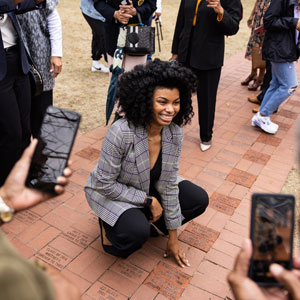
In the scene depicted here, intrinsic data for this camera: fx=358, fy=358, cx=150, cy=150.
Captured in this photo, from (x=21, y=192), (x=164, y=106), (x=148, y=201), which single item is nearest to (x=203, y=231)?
(x=148, y=201)

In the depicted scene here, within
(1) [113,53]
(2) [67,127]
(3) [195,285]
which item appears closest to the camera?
(2) [67,127]

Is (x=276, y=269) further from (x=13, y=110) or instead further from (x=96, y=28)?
(x=96, y=28)

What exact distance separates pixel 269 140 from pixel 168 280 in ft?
9.15

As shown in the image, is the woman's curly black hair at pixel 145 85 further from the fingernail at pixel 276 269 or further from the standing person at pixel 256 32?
the standing person at pixel 256 32

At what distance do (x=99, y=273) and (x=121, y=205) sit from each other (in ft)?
1.66

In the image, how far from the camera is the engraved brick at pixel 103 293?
2.34 meters

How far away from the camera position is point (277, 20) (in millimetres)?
4141

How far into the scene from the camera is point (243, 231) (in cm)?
299

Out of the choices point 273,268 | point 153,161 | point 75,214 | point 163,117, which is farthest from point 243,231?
point 273,268

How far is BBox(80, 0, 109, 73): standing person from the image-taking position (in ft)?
18.6

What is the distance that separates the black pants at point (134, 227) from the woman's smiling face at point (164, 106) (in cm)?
60

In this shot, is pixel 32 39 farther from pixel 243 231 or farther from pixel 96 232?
pixel 243 231

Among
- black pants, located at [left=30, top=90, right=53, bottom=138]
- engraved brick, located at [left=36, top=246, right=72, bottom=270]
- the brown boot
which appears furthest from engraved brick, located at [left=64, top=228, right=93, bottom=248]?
the brown boot

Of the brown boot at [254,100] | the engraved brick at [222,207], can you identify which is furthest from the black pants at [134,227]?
the brown boot at [254,100]
